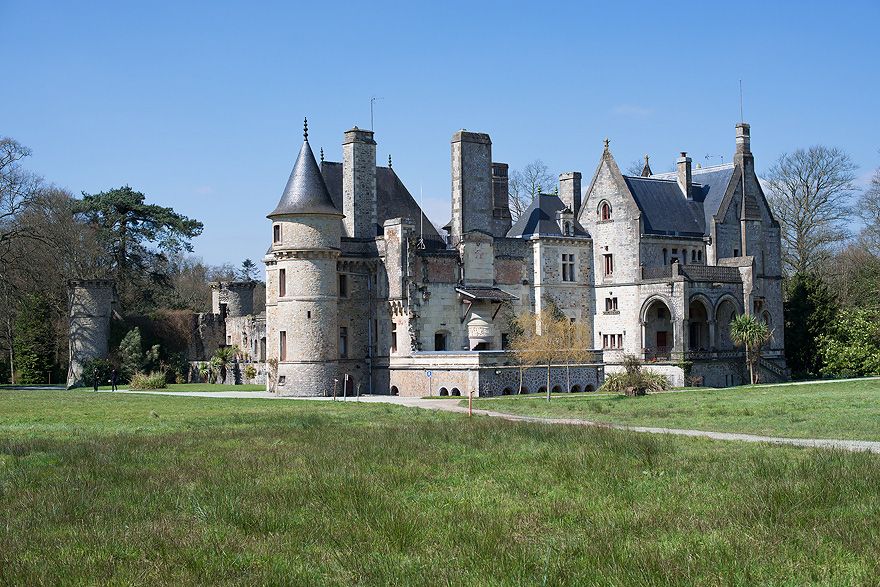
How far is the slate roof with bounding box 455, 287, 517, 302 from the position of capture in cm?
4603

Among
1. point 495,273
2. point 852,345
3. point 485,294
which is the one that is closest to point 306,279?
→ point 485,294

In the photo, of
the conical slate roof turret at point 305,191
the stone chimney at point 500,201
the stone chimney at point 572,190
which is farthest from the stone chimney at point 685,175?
the conical slate roof turret at point 305,191

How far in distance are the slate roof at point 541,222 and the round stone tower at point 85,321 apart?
2129 centimetres

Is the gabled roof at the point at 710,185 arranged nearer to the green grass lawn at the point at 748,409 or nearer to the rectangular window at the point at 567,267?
the rectangular window at the point at 567,267

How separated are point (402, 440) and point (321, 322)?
2349 centimetres

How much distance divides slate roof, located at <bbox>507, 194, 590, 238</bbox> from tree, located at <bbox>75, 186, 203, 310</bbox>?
25.7 metres

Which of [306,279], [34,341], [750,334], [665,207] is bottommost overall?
[750,334]

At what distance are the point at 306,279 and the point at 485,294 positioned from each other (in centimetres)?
794

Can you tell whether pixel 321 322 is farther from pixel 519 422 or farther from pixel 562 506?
pixel 562 506

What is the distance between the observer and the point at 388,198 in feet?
158

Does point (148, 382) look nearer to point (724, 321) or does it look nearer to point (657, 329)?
point (657, 329)

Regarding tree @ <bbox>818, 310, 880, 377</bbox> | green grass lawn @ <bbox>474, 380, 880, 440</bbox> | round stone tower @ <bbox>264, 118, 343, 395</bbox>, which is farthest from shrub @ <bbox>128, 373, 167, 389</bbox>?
tree @ <bbox>818, 310, 880, 377</bbox>

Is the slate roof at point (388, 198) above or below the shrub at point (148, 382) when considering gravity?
above

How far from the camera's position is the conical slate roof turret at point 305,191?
43531 mm
